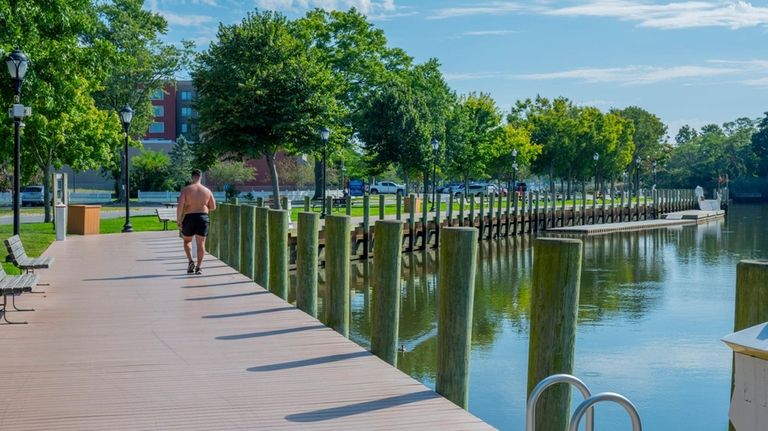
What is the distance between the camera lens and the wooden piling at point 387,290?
358 inches

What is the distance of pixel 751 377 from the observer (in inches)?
134

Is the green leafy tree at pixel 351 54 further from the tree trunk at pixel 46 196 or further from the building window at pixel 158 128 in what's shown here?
the building window at pixel 158 128

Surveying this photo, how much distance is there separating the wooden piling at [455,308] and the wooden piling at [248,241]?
9210 millimetres

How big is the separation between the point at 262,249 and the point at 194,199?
182 cm

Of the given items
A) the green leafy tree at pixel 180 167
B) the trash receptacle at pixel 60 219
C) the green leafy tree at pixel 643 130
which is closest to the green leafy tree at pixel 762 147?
the green leafy tree at pixel 643 130

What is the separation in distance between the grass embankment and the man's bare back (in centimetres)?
504

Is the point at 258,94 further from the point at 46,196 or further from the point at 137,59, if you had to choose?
the point at 137,59

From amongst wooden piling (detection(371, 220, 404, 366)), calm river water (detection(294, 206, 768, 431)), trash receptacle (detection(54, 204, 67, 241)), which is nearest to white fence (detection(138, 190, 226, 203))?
calm river water (detection(294, 206, 768, 431))

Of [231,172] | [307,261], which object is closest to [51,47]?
[307,261]

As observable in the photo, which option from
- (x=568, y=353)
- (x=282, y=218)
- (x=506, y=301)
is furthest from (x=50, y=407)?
(x=506, y=301)

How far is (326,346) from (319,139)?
3297cm

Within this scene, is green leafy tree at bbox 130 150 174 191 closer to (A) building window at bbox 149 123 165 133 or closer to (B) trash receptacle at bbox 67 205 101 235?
(B) trash receptacle at bbox 67 205 101 235

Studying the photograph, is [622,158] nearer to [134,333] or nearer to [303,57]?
[303,57]

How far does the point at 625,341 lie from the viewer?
19.3 m
